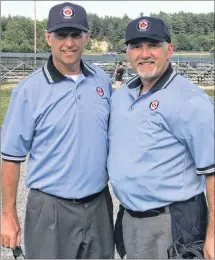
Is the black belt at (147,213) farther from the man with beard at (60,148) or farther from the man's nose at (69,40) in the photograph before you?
the man's nose at (69,40)

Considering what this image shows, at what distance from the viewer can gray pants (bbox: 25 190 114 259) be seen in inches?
104

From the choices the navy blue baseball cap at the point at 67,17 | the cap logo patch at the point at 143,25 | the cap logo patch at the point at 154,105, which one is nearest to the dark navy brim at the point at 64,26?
the navy blue baseball cap at the point at 67,17

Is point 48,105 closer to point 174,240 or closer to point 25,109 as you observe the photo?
point 25,109

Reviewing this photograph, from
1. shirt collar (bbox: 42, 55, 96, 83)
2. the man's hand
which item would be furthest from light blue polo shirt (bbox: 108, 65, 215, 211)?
the man's hand

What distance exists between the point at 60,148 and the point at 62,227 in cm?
44

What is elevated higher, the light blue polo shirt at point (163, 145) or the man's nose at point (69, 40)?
the man's nose at point (69, 40)

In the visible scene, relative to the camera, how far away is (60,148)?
2561 millimetres

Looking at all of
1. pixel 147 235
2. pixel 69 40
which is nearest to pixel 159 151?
pixel 147 235

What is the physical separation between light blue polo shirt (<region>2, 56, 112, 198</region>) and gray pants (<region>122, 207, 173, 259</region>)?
0.92ft

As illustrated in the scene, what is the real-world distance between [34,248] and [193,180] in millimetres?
935

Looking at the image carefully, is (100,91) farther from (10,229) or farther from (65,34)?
(10,229)

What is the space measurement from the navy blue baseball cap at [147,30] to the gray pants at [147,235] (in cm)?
91

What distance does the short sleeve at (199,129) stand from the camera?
7.48 ft

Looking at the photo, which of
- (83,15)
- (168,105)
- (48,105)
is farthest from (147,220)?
(83,15)
